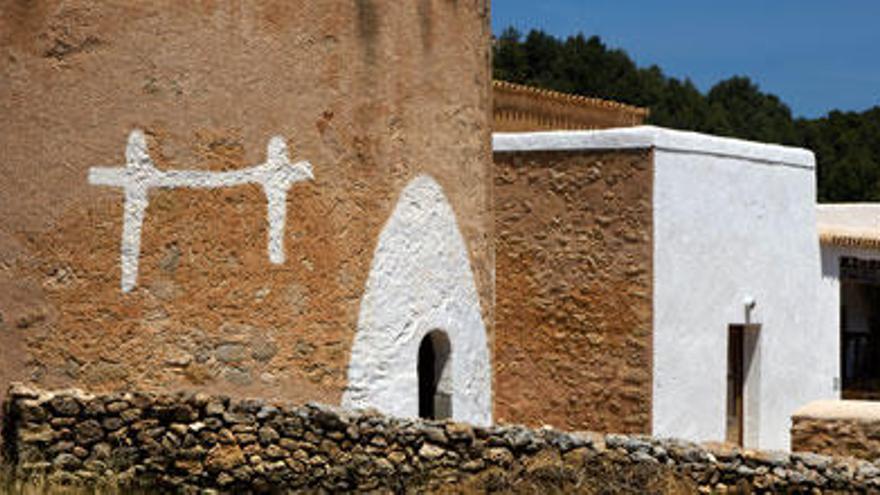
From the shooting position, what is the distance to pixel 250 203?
1019 cm

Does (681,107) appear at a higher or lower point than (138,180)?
higher

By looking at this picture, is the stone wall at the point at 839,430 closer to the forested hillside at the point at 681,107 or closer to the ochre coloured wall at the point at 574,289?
the ochre coloured wall at the point at 574,289

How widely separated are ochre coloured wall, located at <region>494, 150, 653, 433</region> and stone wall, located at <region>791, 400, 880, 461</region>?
7.05 ft

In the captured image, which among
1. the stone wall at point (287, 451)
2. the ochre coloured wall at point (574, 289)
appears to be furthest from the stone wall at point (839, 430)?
the stone wall at point (287, 451)

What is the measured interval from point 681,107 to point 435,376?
36.4 metres

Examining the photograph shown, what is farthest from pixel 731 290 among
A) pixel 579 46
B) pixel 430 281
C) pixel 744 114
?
pixel 744 114

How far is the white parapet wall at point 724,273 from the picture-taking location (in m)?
14.2

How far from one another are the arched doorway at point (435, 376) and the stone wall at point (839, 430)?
4.95 metres

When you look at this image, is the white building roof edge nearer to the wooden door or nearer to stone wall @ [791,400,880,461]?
the wooden door

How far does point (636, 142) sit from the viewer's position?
14.1 meters

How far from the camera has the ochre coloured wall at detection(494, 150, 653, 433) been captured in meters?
14.1

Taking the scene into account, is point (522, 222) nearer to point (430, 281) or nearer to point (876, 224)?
point (430, 281)

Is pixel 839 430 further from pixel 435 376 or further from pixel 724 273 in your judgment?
pixel 435 376

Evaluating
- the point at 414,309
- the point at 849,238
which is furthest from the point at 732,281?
the point at 414,309
